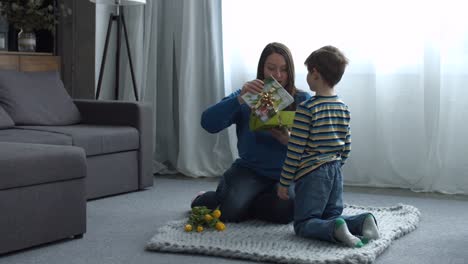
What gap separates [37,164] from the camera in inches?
109

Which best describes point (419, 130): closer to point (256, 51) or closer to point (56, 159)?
point (256, 51)

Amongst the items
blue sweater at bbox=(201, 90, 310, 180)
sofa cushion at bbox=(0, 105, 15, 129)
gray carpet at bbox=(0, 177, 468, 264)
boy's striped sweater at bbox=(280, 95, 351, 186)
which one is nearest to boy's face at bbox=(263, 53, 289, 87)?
blue sweater at bbox=(201, 90, 310, 180)

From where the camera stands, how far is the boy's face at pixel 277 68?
10.7 ft

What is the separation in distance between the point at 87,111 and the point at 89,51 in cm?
73

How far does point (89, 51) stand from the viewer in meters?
5.07

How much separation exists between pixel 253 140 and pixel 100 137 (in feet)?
3.29

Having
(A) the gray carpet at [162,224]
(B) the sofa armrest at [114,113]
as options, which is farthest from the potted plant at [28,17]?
(A) the gray carpet at [162,224]

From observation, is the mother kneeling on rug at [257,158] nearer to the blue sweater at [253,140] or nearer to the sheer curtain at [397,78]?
the blue sweater at [253,140]

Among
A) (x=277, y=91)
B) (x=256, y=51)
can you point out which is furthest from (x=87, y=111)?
(x=277, y=91)

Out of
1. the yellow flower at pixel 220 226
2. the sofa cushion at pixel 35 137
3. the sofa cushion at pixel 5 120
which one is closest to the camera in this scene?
the yellow flower at pixel 220 226

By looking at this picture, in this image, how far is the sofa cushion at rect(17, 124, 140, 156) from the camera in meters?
3.85

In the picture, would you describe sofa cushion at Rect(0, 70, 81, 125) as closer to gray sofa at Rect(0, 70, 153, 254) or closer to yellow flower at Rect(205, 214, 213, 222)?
gray sofa at Rect(0, 70, 153, 254)

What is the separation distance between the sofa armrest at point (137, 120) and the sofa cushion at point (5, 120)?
1.83 ft

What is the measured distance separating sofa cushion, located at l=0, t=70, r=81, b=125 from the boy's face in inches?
62.9
